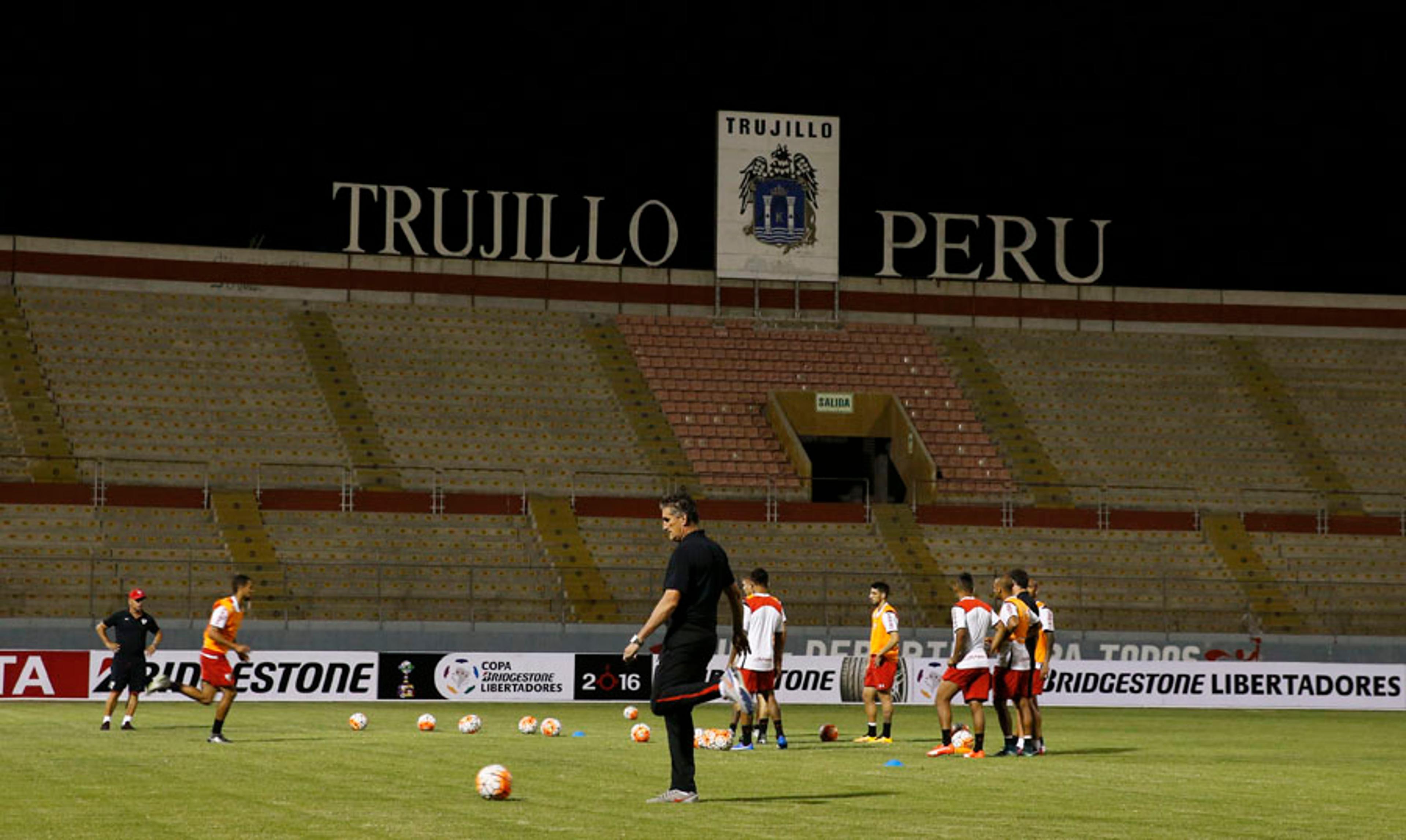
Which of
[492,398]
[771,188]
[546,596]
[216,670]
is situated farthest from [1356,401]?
[216,670]

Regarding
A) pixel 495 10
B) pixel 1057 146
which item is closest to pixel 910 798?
pixel 495 10

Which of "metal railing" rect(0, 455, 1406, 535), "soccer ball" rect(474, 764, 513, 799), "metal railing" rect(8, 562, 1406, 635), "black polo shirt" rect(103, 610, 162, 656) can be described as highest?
"metal railing" rect(0, 455, 1406, 535)

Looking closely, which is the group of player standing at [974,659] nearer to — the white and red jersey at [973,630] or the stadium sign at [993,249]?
the white and red jersey at [973,630]

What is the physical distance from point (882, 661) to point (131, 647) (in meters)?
10.0

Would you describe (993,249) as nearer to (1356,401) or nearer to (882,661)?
(1356,401)

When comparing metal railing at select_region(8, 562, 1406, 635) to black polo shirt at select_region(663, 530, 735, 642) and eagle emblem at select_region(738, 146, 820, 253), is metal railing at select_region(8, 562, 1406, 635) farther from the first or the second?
black polo shirt at select_region(663, 530, 735, 642)

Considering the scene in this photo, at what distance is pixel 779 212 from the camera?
52.6 m

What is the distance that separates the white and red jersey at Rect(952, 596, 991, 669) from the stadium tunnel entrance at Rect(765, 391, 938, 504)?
84.5 feet

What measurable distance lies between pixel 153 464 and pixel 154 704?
12.1m

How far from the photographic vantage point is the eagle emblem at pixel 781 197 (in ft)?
172

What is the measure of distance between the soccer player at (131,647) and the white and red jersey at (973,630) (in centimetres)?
1083

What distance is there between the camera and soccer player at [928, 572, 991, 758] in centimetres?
2233

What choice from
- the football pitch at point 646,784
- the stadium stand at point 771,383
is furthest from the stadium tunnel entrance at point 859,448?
the football pitch at point 646,784

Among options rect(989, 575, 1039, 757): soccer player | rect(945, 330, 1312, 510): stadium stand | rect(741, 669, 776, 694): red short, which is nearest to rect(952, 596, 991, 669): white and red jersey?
rect(989, 575, 1039, 757): soccer player
